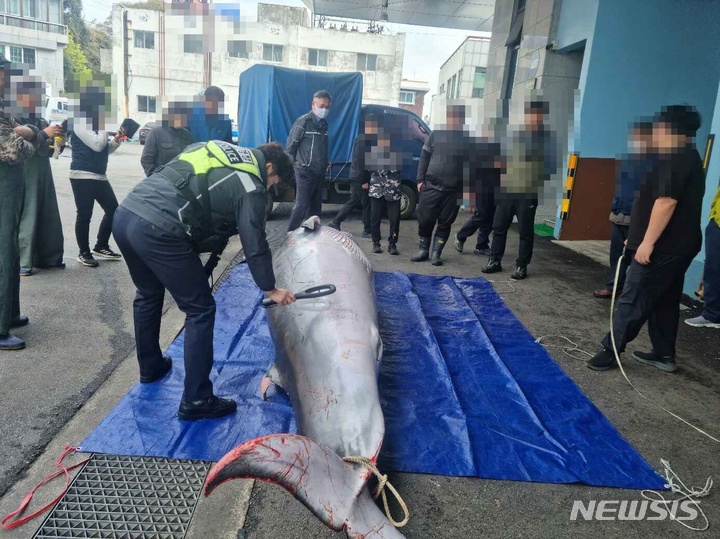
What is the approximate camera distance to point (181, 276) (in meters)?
2.79

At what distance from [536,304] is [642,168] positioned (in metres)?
2.23

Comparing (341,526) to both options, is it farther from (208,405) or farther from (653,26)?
(653,26)

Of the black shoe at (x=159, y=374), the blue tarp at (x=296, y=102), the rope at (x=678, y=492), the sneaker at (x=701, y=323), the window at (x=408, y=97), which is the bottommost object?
the rope at (x=678, y=492)

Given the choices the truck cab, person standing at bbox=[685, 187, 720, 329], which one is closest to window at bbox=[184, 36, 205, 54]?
the truck cab

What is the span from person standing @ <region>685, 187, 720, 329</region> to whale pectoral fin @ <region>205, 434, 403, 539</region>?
14.6 feet

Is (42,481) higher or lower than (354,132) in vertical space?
lower

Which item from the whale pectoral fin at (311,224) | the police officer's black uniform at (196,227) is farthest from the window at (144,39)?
the police officer's black uniform at (196,227)

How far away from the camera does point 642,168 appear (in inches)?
138

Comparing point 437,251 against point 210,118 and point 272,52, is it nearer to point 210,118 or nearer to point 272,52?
point 210,118

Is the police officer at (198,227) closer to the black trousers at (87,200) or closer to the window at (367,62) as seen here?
the black trousers at (87,200)

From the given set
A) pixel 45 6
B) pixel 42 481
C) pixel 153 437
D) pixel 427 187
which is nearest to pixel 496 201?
pixel 427 187

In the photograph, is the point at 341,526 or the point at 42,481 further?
the point at 42,481

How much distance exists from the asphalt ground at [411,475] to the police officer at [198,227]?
707mm

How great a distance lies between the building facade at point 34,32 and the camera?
31.0 metres
